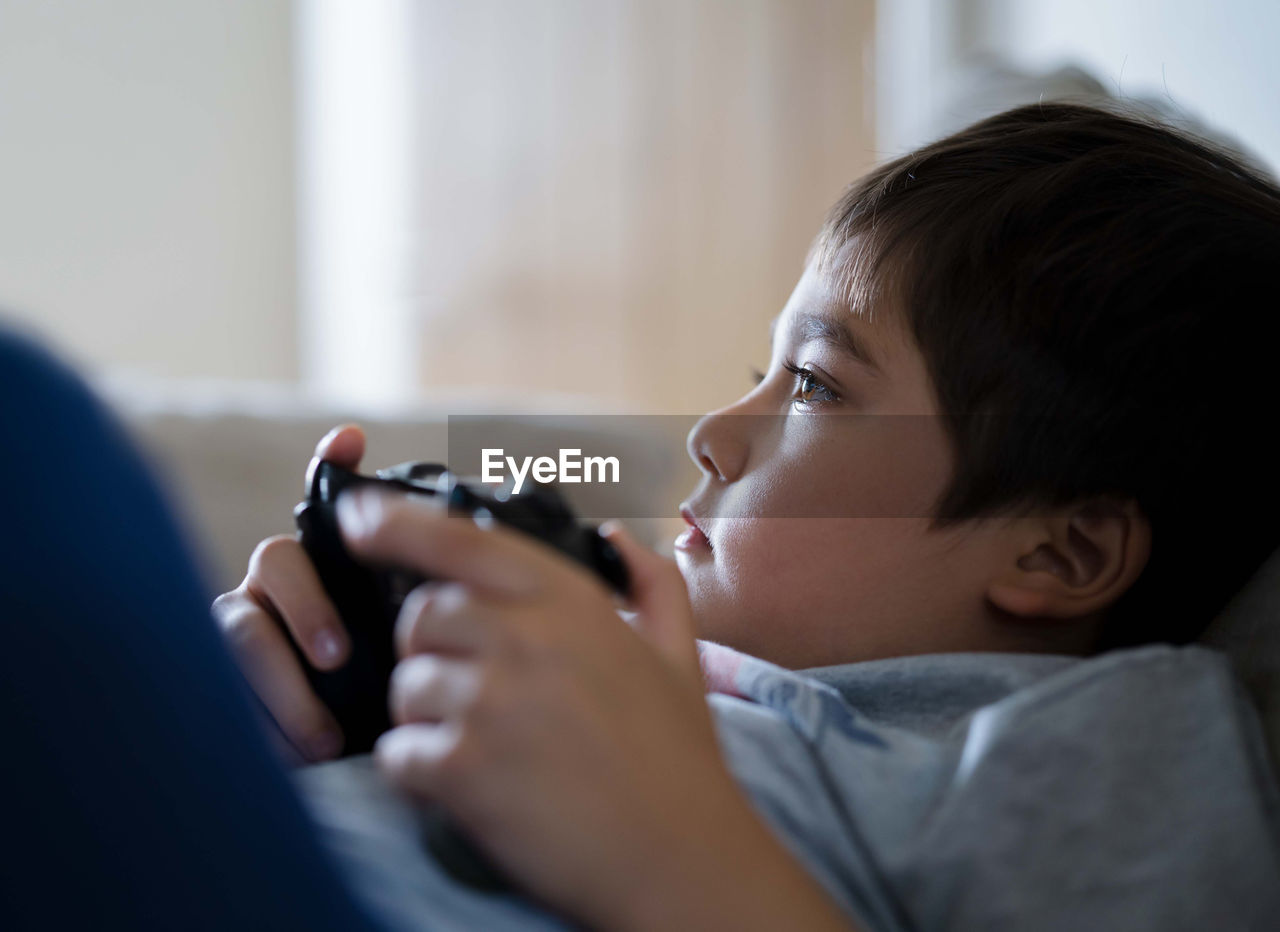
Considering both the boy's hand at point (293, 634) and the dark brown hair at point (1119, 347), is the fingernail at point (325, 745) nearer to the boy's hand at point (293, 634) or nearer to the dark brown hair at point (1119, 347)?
the boy's hand at point (293, 634)

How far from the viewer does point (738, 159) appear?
297 cm

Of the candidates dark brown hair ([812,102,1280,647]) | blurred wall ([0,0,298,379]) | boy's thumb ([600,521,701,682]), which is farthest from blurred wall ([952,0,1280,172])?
blurred wall ([0,0,298,379])

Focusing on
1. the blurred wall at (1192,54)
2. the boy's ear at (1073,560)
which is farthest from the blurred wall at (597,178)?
the boy's ear at (1073,560)

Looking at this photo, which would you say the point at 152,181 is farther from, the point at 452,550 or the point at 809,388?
the point at 452,550

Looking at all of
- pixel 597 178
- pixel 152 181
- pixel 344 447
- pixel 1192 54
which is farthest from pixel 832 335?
pixel 152 181

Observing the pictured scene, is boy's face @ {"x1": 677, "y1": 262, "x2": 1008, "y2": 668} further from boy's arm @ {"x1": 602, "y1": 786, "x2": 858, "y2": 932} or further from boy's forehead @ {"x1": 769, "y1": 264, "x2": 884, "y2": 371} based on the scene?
boy's arm @ {"x1": 602, "y1": 786, "x2": 858, "y2": 932}

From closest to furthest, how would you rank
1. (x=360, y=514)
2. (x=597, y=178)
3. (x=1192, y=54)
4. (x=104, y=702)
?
1. (x=104, y=702)
2. (x=360, y=514)
3. (x=1192, y=54)
4. (x=597, y=178)

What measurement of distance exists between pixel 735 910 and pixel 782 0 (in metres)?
2.92

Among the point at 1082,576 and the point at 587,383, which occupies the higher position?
the point at 1082,576

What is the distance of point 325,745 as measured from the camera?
56 centimetres

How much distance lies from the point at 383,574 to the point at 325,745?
14cm

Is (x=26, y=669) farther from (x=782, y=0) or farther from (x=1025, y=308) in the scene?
(x=782, y=0)

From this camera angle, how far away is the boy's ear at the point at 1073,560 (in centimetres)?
68

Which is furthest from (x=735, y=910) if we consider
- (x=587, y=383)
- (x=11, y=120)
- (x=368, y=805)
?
(x=11, y=120)
